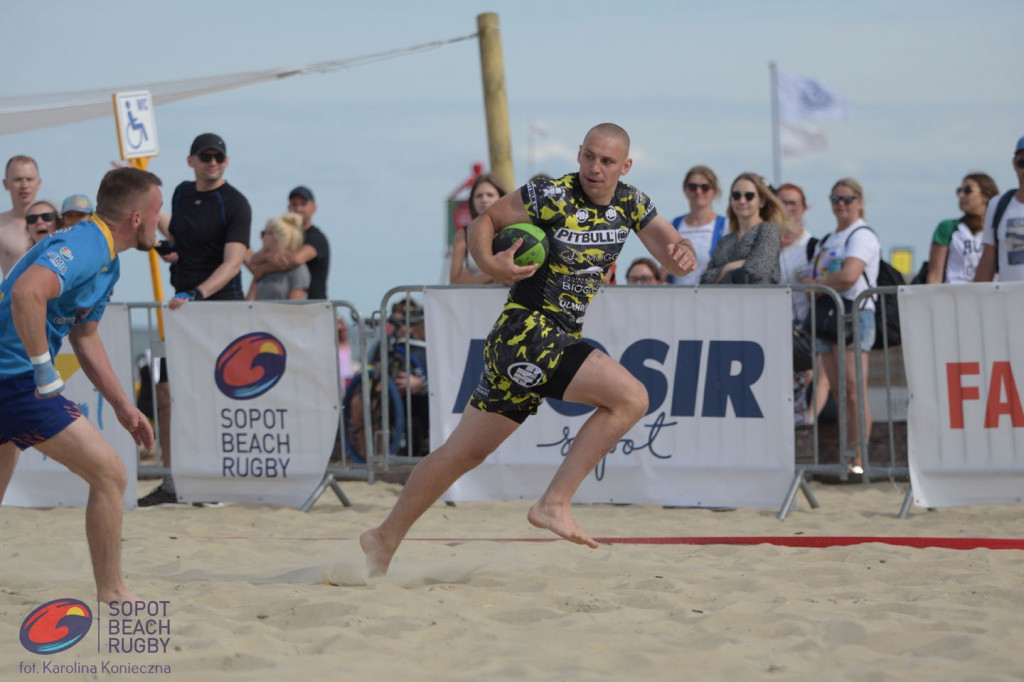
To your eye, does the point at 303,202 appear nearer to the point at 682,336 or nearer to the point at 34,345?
the point at 682,336

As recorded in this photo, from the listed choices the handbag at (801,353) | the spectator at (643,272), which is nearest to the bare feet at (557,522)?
the handbag at (801,353)

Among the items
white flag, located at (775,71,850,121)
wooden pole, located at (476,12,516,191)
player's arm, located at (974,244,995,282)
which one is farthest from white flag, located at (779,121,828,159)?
player's arm, located at (974,244,995,282)

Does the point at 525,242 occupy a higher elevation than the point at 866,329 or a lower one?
higher

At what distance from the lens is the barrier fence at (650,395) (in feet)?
24.9

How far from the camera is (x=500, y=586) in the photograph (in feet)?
17.9

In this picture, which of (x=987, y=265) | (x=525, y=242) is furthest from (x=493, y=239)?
(x=987, y=265)

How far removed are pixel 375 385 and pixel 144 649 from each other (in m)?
5.86

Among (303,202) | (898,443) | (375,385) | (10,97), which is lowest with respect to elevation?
(898,443)

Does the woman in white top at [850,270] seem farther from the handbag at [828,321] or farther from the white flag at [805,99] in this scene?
the white flag at [805,99]

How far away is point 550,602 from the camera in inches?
199

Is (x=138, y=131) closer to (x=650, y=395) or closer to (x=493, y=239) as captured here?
(x=650, y=395)

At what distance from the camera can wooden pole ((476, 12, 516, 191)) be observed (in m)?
12.3

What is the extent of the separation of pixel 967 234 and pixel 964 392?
2128mm

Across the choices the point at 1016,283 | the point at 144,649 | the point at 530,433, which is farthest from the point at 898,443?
the point at 144,649
